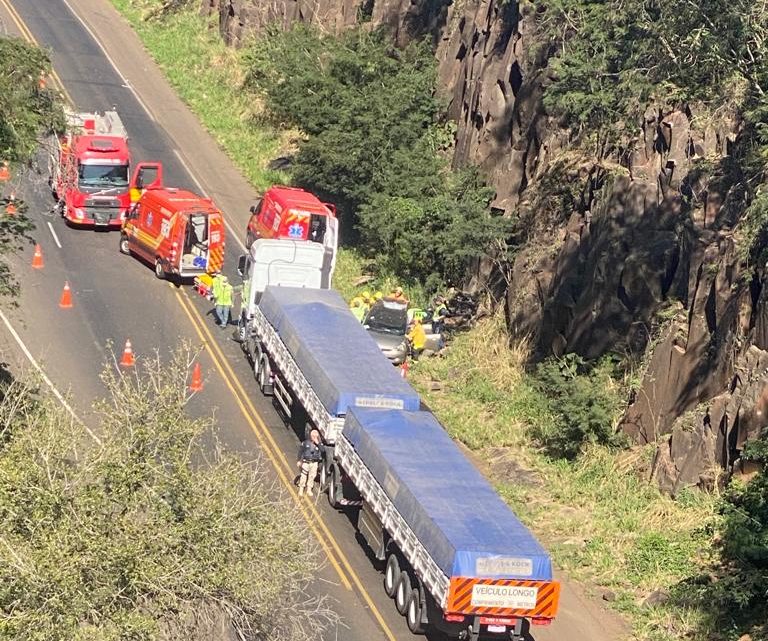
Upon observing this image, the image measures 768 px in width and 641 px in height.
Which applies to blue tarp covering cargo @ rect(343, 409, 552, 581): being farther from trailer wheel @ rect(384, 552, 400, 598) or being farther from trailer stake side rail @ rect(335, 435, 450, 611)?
trailer wheel @ rect(384, 552, 400, 598)

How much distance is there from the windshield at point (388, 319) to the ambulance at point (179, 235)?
5.85 m

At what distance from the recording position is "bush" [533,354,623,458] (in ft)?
103

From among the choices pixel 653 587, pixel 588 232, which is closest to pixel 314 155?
pixel 588 232

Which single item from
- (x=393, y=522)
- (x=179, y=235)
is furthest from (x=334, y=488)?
(x=179, y=235)

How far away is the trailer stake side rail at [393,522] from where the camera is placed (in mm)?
22547

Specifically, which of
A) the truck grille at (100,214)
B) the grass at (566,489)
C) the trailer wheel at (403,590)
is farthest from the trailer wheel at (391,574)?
the truck grille at (100,214)

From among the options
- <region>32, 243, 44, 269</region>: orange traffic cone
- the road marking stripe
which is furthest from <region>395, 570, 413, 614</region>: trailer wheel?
<region>32, 243, 44, 269</region>: orange traffic cone

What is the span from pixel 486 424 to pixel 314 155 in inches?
617

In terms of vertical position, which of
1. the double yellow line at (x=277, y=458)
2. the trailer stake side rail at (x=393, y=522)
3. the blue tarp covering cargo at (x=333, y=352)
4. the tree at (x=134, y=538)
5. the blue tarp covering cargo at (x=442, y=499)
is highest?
the tree at (x=134, y=538)

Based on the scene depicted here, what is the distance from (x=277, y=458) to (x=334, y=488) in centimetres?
273

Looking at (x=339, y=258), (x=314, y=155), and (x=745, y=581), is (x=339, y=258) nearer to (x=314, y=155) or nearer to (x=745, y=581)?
(x=314, y=155)

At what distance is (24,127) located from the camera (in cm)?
2617

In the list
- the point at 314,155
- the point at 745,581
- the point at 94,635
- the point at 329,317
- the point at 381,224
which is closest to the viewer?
the point at 94,635

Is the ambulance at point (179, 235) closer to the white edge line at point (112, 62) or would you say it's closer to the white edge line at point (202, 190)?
the white edge line at point (202, 190)
